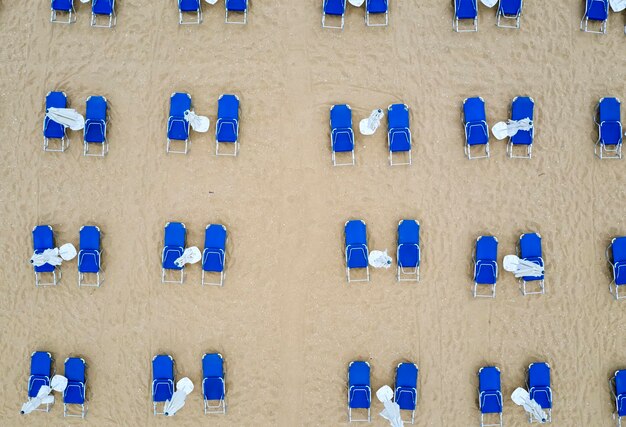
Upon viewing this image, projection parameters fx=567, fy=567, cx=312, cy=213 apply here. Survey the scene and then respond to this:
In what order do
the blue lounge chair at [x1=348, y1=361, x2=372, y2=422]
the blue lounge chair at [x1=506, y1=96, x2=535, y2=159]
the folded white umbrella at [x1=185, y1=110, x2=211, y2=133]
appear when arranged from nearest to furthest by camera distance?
the folded white umbrella at [x1=185, y1=110, x2=211, y2=133] → the blue lounge chair at [x1=348, y1=361, x2=372, y2=422] → the blue lounge chair at [x1=506, y1=96, x2=535, y2=159]

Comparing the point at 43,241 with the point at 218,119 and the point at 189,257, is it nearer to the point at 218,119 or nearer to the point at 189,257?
Answer: the point at 189,257

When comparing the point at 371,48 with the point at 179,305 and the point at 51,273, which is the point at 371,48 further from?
the point at 51,273

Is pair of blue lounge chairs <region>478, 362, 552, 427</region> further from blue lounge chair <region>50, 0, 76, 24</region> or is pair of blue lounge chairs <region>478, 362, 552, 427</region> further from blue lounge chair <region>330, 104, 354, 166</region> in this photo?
blue lounge chair <region>50, 0, 76, 24</region>

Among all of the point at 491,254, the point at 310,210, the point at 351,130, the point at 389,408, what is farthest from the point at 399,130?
the point at 389,408

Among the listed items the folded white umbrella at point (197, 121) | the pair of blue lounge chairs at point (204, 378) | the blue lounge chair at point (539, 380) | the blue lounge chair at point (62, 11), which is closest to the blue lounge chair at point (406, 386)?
the blue lounge chair at point (539, 380)

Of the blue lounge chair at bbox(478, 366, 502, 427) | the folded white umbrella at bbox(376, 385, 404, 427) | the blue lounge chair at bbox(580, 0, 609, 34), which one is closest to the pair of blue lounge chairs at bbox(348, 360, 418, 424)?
the folded white umbrella at bbox(376, 385, 404, 427)

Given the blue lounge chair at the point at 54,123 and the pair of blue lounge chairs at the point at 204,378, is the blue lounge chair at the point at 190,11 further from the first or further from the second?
the pair of blue lounge chairs at the point at 204,378

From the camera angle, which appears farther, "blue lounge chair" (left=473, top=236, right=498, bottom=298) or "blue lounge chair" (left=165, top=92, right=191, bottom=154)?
"blue lounge chair" (left=165, top=92, right=191, bottom=154)

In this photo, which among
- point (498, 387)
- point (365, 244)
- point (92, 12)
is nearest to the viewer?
point (498, 387)
